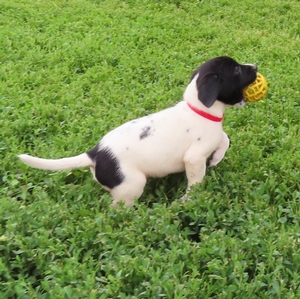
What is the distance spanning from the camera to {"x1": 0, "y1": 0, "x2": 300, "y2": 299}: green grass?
2.91m

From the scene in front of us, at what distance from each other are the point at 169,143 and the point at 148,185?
503mm

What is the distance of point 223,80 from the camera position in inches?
146

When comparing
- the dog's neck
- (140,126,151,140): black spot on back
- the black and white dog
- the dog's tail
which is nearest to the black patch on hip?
the black and white dog

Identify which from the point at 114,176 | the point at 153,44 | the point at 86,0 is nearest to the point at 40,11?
the point at 86,0

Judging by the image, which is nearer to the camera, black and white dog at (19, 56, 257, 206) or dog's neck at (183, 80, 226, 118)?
black and white dog at (19, 56, 257, 206)

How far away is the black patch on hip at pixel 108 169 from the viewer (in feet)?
11.8

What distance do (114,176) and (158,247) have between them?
0.64 meters

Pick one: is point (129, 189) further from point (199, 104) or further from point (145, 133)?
point (199, 104)

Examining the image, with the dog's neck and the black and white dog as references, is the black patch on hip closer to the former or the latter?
the black and white dog

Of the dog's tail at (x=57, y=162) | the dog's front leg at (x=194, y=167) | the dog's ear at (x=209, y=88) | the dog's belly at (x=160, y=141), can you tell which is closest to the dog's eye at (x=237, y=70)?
the dog's ear at (x=209, y=88)

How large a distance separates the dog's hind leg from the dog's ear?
2.33 ft

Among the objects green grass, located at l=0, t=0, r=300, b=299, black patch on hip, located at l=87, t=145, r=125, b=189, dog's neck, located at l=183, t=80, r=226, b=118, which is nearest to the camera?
green grass, located at l=0, t=0, r=300, b=299

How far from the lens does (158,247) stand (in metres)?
3.24

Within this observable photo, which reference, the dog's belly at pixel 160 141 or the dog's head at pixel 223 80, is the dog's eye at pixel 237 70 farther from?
the dog's belly at pixel 160 141
